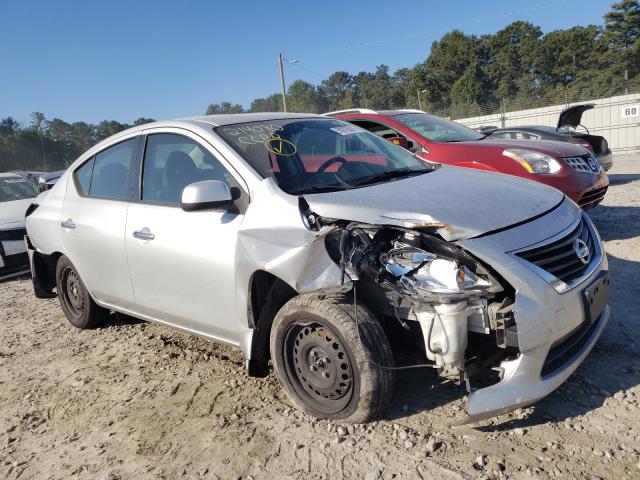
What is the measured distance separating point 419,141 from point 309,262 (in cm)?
398

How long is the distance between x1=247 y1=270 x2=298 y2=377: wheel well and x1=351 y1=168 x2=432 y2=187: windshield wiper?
783mm

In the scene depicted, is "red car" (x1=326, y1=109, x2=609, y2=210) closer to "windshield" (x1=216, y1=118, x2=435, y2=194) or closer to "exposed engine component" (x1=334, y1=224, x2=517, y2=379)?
"windshield" (x1=216, y1=118, x2=435, y2=194)

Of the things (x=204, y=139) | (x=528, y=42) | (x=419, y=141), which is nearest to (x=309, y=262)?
(x=204, y=139)

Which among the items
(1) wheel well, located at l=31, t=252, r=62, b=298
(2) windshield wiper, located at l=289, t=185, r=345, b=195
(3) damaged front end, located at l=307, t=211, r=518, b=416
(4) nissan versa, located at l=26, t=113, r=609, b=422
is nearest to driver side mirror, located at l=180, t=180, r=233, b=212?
(4) nissan versa, located at l=26, t=113, r=609, b=422

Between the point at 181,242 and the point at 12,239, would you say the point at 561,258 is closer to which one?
the point at 181,242

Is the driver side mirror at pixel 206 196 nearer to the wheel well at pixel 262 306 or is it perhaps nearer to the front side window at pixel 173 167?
the front side window at pixel 173 167

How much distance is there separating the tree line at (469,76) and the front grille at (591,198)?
36.6 metres

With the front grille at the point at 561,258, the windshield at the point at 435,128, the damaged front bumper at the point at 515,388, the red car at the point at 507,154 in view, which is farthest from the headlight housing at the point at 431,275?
the windshield at the point at 435,128

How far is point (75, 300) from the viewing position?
15.6 feet

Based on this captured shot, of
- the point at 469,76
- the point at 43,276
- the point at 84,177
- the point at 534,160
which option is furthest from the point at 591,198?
the point at 469,76

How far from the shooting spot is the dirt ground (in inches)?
94.7

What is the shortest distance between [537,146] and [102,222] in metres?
4.62

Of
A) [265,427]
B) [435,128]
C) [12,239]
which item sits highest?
[435,128]

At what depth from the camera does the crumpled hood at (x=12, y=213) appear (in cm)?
745
